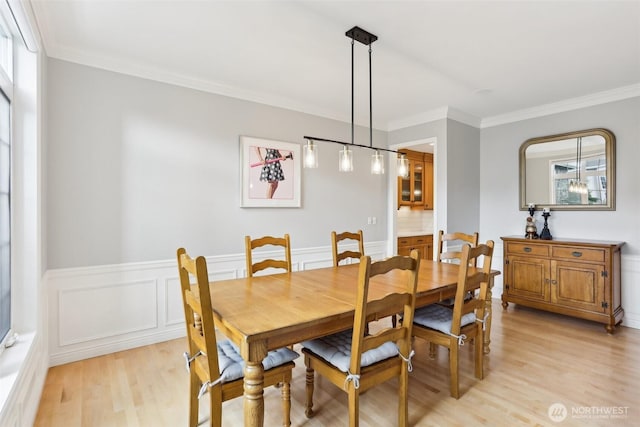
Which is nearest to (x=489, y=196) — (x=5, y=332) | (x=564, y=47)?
(x=564, y=47)

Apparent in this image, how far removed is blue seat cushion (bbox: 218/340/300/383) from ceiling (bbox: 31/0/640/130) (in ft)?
6.85

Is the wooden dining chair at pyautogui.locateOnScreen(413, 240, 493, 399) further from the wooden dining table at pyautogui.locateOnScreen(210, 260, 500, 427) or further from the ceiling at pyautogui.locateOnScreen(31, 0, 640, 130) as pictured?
the ceiling at pyautogui.locateOnScreen(31, 0, 640, 130)

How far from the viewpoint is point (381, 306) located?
1.64 m

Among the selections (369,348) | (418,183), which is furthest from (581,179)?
(369,348)

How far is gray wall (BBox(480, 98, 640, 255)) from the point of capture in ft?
11.7

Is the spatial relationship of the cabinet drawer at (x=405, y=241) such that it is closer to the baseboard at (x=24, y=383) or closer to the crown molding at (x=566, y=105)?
the crown molding at (x=566, y=105)

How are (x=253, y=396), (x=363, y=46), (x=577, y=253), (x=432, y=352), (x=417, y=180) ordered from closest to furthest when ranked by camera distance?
1. (x=253, y=396)
2. (x=363, y=46)
3. (x=432, y=352)
4. (x=577, y=253)
5. (x=417, y=180)

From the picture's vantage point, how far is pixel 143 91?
2998 millimetres

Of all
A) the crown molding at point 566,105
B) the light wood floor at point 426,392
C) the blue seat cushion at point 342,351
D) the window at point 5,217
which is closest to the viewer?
the blue seat cushion at point 342,351

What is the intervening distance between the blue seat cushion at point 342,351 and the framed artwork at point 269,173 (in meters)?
2.00

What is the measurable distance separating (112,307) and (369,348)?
7.79 ft

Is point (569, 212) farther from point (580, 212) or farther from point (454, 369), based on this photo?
point (454, 369)

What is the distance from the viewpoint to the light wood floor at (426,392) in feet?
6.50

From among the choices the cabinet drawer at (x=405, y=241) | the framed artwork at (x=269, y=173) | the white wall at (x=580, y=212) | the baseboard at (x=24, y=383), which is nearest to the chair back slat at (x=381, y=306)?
the baseboard at (x=24, y=383)
